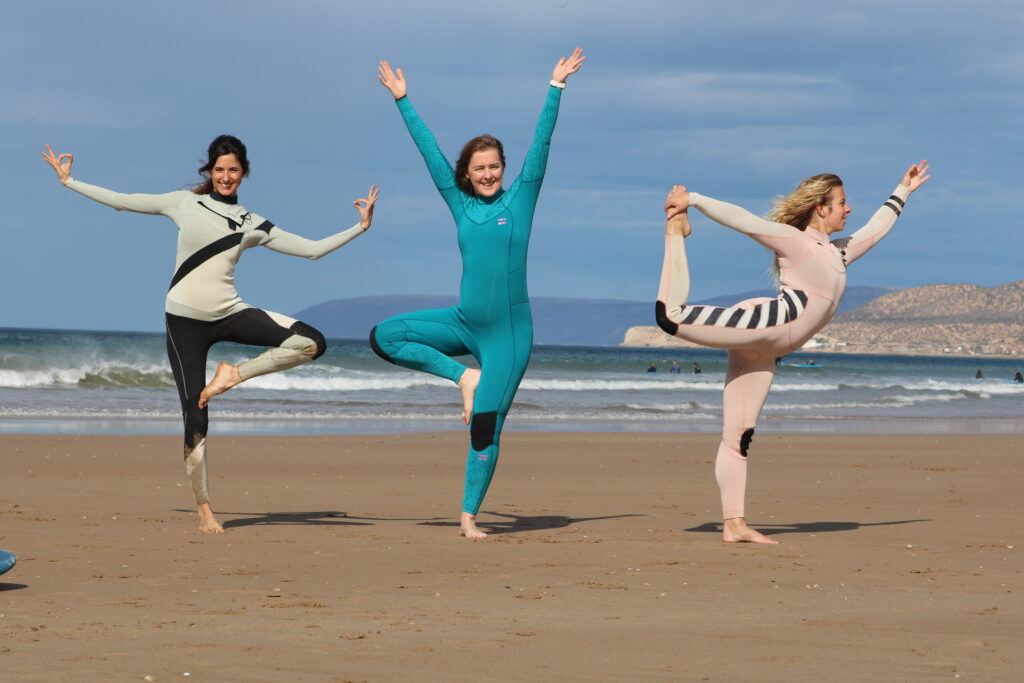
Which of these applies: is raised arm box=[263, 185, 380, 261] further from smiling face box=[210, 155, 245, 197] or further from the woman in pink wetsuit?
the woman in pink wetsuit

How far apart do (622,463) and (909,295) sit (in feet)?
624

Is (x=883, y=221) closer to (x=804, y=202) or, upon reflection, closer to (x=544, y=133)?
(x=804, y=202)

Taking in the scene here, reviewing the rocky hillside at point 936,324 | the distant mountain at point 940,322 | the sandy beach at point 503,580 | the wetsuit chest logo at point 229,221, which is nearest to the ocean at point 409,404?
the sandy beach at point 503,580

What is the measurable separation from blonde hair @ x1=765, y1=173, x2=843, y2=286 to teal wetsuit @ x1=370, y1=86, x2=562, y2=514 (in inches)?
57.8

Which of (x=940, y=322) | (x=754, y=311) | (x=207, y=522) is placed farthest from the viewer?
(x=940, y=322)

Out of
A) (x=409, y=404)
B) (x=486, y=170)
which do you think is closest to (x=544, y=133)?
(x=486, y=170)

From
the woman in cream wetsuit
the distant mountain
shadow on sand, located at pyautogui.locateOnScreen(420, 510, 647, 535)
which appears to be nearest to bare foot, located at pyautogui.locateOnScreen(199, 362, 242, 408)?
the woman in cream wetsuit

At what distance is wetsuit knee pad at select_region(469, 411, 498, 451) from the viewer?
305 inches

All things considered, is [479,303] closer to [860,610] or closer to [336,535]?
[336,535]

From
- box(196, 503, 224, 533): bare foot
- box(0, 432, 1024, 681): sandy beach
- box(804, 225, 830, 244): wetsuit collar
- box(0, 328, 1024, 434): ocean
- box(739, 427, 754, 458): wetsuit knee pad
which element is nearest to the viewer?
box(0, 432, 1024, 681): sandy beach

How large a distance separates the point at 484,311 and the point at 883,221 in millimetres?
2642

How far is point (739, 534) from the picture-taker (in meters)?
7.60

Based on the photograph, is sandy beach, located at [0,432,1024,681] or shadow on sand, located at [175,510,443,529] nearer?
sandy beach, located at [0,432,1024,681]

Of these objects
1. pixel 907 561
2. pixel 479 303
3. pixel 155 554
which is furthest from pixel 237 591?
pixel 907 561
